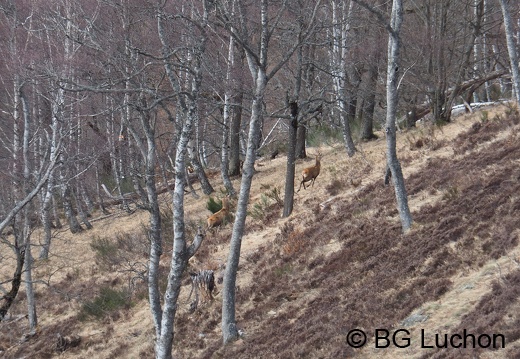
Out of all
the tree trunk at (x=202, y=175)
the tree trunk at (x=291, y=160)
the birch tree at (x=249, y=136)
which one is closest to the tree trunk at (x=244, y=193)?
the birch tree at (x=249, y=136)


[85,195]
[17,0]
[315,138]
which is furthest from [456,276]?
[85,195]

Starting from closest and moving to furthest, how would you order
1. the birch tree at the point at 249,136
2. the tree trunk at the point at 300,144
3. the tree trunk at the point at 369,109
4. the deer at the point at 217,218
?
the birch tree at the point at 249,136 → the deer at the point at 217,218 → the tree trunk at the point at 369,109 → the tree trunk at the point at 300,144

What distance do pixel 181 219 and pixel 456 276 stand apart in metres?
3.51

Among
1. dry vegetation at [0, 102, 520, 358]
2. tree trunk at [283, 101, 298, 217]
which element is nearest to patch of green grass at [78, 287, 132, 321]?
dry vegetation at [0, 102, 520, 358]

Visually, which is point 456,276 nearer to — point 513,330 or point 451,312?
point 451,312

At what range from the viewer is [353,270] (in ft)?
34.9

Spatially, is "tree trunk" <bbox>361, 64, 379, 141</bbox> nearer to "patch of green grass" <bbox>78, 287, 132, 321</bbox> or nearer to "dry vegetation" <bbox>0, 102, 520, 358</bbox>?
"dry vegetation" <bbox>0, 102, 520, 358</bbox>

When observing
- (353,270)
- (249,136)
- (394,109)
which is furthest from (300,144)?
(249,136)

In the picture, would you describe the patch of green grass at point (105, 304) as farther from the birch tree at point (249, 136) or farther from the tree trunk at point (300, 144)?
the tree trunk at point (300, 144)

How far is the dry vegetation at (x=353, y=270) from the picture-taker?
8180mm

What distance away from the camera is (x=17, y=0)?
16.9m

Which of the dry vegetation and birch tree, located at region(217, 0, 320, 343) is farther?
birch tree, located at region(217, 0, 320, 343)

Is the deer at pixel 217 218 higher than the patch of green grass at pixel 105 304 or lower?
higher

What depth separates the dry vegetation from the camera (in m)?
8.18
